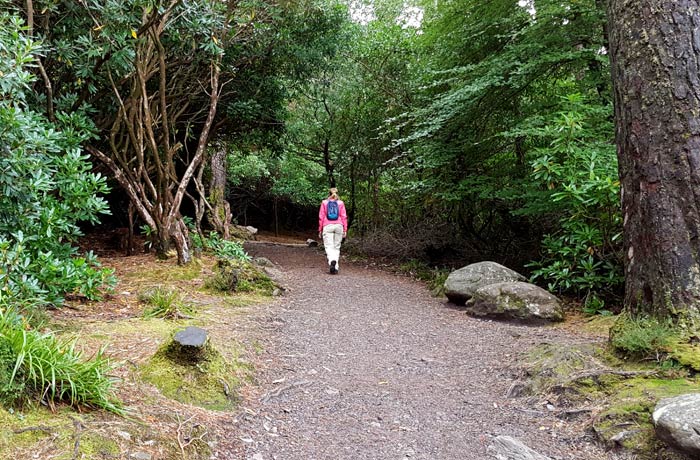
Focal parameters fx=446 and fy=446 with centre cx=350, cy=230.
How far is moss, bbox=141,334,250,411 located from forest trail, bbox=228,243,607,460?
7.0 inches

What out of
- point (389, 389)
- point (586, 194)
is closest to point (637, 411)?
point (389, 389)

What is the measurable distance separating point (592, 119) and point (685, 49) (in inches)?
124

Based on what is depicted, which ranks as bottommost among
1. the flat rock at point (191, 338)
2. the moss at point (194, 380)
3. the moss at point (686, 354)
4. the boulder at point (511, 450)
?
the boulder at point (511, 450)

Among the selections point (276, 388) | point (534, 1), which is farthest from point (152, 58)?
point (534, 1)

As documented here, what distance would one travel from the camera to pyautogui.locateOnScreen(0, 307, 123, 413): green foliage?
2027 mm

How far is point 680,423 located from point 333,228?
725 cm

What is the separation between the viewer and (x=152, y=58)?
21.1ft

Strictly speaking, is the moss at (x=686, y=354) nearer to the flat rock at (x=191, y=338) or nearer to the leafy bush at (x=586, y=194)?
the leafy bush at (x=586, y=194)

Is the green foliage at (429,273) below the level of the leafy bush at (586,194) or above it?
below

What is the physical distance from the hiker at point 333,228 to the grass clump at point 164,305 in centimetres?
438

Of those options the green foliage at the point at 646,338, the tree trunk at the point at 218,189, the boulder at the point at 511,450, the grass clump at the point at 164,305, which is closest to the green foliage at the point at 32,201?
the grass clump at the point at 164,305

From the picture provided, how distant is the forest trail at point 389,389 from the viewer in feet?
8.47

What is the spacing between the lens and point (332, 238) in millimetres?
9141

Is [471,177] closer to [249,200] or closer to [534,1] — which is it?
[534,1]
